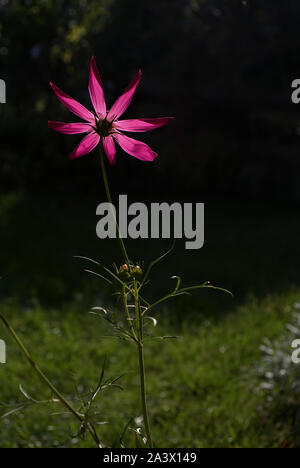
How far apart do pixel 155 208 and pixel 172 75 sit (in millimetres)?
5067

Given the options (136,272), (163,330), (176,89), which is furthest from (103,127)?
(176,89)

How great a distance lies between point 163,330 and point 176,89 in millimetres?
3567

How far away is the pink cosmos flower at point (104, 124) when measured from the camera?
817 mm

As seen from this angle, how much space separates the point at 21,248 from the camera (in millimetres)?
4434

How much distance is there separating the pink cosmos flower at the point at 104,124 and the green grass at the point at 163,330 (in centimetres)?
45

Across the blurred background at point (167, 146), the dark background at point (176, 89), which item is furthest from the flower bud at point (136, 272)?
the dark background at point (176, 89)

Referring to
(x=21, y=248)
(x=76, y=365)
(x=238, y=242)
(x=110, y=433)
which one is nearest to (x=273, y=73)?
(x=238, y=242)

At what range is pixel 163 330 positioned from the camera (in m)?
3.11

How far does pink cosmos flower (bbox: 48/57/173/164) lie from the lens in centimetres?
82

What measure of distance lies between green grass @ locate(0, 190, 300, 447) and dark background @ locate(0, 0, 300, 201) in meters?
0.74
